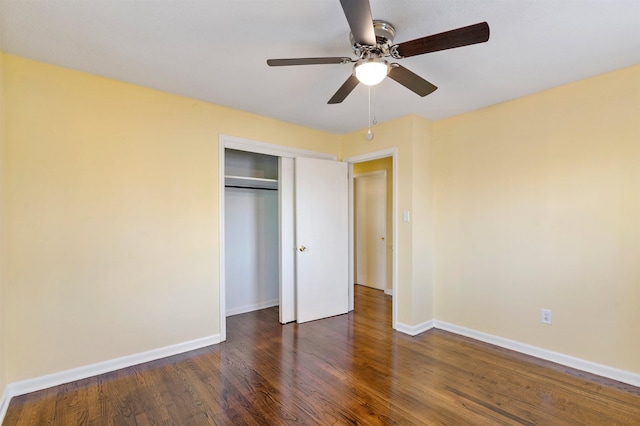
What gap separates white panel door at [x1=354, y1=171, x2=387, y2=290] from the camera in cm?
540

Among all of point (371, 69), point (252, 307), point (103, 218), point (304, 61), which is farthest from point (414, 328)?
point (103, 218)

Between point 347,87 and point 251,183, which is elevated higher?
point 347,87

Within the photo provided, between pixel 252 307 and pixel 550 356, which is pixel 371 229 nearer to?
pixel 252 307

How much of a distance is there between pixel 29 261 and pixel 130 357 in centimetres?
109

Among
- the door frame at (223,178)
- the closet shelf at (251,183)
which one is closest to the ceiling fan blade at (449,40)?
the door frame at (223,178)

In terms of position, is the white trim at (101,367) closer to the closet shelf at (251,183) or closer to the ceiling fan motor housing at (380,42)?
the closet shelf at (251,183)

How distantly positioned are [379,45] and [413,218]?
2.06 meters

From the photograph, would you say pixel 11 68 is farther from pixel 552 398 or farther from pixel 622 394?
pixel 622 394

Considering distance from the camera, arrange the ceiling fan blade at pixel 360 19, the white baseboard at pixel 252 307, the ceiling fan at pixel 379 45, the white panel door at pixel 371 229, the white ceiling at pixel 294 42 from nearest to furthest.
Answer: the ceiling fan blade at pixel 360 19 → the ceiling fan at pixel 379 45 → the white ceiling at pixel 294 42 → the white baseboard at pixel 252 307 → the white panel door at pixel 371 229

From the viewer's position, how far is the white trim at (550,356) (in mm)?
2373

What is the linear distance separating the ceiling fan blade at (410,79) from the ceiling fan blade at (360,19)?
0.34 metres

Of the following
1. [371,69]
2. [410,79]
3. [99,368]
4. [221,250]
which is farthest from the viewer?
[221,250]

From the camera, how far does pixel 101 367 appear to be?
2.52 metres

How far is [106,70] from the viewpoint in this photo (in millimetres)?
2438
